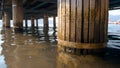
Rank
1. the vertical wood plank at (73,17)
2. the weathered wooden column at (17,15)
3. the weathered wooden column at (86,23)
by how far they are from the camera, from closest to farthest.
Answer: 1. the weathered wooden column at (86,23)
2. the vertical wood plank at (73,17)
3. the weathered wooden column at (17,15)

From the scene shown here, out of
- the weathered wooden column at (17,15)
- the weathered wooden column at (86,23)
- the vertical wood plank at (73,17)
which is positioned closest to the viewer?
the weathered wooden column at (86,23)

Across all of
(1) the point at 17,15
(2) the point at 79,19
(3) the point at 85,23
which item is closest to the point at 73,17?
(2) the point at 79,19

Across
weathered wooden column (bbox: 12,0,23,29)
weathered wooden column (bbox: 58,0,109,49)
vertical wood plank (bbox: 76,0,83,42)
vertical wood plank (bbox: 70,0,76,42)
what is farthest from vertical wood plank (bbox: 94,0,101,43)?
weathered wooden column (bbox: 12,0,23,29)

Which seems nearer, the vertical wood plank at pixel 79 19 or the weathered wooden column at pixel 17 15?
the vertical wood plank at pixel 79 19

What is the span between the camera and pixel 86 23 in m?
8.24

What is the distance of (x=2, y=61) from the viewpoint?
7551mm

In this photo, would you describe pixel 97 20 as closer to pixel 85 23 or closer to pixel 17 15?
pixel 85 23

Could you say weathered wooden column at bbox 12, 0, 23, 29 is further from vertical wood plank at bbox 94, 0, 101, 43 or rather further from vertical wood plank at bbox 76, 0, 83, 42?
vertical wood plank at bbox 94, 0, 101, 43

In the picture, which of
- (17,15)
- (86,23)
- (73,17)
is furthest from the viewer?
(17,15)

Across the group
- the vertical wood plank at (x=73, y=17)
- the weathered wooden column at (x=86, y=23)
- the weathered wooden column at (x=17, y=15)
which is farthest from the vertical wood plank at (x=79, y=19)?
the weathered wooden column at (x=17, y=15)

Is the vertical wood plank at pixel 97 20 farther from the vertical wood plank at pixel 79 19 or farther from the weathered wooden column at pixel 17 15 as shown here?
the weathered wooden column at pixel 17 15

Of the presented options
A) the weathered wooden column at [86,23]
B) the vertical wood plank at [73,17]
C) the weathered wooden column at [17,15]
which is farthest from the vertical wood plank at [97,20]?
the weathered wooden column at [17,15]

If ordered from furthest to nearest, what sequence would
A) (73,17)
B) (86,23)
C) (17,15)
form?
(17,15)
(73,17)
(86,23)

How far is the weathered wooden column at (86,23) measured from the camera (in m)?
8.25
